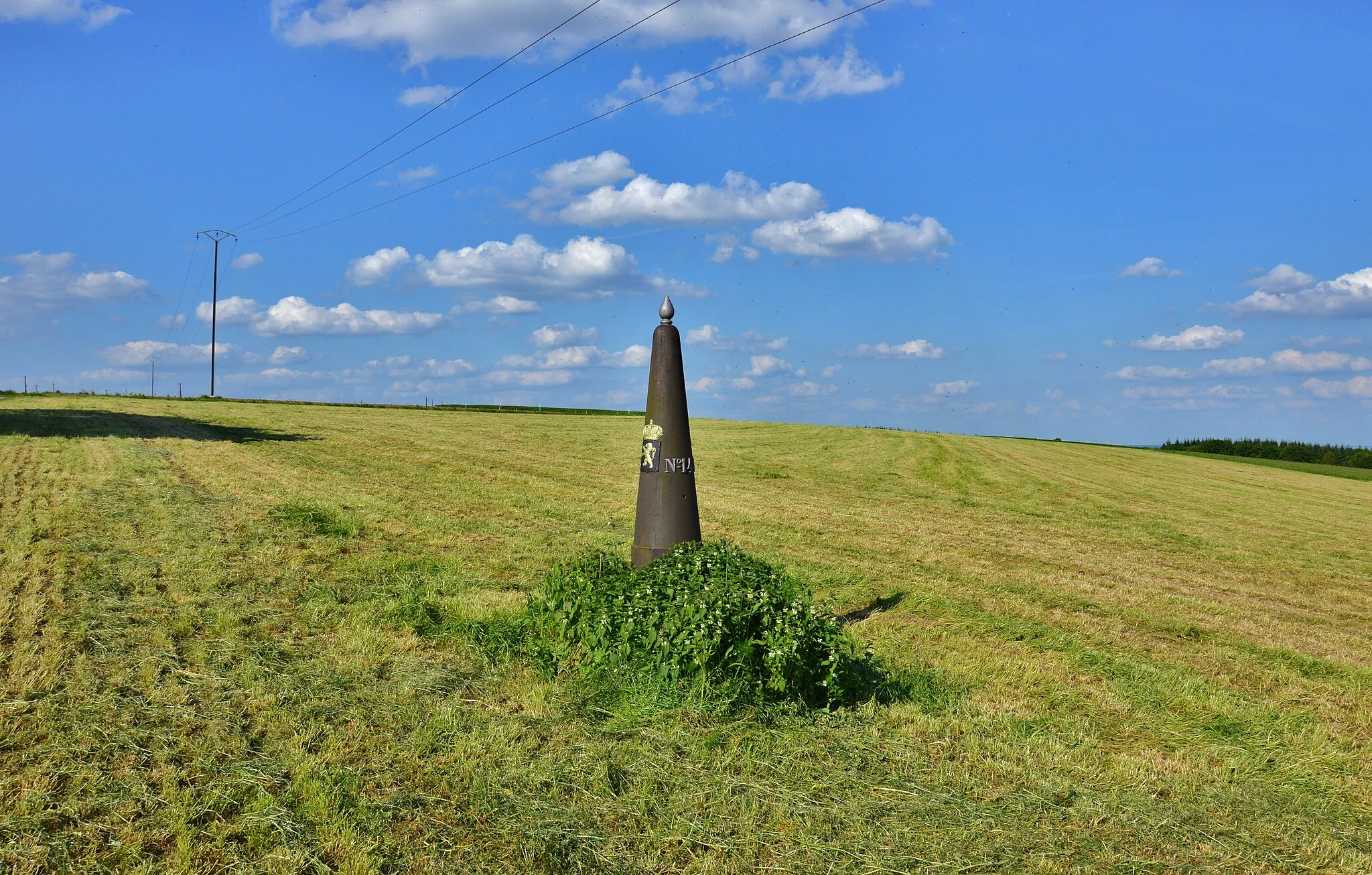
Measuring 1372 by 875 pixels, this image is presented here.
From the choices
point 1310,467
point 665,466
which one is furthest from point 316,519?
point 1310,467

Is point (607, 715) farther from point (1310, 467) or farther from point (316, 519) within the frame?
point (1310, 467)

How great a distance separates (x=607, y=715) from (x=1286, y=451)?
8117 cm

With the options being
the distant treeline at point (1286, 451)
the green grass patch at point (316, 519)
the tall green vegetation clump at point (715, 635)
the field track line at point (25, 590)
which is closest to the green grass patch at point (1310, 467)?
the distant treeline at point (1286, 451)

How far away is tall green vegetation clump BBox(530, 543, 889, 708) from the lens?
20.2 ft

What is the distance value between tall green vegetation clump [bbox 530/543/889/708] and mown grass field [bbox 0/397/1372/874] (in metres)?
0.31

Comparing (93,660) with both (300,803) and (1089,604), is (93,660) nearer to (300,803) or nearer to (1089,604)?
(300,803)

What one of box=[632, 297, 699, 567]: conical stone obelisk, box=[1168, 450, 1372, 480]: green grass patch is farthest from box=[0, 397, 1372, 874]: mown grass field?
box=[1168, 450, 1372, 480]: green grass patch

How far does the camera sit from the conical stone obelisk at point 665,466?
26.4ft

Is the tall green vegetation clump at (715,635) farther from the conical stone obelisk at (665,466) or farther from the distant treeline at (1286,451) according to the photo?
the distant treeline at (1286,451)

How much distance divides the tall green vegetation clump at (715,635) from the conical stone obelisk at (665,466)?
76 cm

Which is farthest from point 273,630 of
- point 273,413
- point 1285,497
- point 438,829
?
point 273,413

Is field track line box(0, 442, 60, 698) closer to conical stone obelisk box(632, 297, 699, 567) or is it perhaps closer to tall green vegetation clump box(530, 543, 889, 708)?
tall green vegetation clump box(530, 543, 889, 708)

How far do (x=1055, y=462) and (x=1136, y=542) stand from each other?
929 inches

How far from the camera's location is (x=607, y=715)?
5969 millimetres
